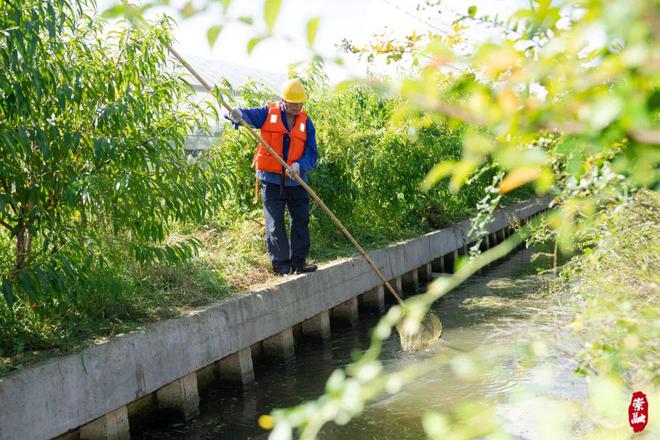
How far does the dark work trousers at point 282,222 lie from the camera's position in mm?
7180

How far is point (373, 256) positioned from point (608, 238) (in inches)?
225

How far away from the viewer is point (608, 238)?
291 cm

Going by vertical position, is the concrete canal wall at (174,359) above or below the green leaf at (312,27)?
below

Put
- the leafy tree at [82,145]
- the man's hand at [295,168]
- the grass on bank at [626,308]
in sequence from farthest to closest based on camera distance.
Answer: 1. the man's hand at [295,168]
2. the leafy tree at [82,145]
3. the grass on bank at [626,308]

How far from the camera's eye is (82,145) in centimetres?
514

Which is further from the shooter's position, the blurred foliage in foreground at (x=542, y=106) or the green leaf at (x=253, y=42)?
the green leaf at (x=253, y=42)

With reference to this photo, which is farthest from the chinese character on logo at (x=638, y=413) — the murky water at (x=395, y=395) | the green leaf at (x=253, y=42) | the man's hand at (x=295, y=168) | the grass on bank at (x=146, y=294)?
the man's hand at (x=295, y=168)

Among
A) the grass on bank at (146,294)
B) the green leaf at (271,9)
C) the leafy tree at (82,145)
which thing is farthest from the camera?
the grass on bank at (146,294)

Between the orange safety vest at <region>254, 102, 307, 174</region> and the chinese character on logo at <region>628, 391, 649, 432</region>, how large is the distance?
5.43 m

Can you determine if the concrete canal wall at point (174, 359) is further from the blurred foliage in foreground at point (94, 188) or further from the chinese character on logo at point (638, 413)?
the chinese character on logo at point (638, 413)

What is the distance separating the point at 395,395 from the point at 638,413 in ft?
12.6

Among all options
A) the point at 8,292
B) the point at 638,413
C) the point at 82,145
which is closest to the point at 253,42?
the point at 638,413

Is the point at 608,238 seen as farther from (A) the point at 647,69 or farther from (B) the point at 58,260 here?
(B) the point at 58,260

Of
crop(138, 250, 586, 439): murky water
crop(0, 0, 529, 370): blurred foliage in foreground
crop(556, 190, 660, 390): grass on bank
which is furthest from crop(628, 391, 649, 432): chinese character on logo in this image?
crop(0, 0, 529, 370): blurred foliage in foreground
